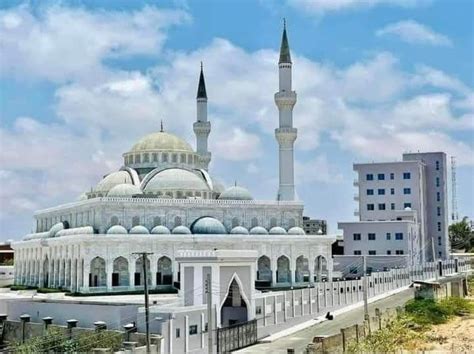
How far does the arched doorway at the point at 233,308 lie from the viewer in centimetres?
3391

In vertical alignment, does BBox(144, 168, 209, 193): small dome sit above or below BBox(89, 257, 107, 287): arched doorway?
above

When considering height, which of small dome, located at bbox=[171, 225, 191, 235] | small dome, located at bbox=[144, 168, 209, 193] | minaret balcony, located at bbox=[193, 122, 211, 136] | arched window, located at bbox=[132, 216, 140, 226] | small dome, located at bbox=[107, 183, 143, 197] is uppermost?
minaret balcony, located at bbox=[193, 122, 211, 136]

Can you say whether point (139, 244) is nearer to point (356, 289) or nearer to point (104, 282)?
point (104, 282)

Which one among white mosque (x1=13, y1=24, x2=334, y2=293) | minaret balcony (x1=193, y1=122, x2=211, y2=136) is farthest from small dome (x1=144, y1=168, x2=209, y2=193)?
minaret balcony (x1=193, y1=122, x2=211, y2=136)

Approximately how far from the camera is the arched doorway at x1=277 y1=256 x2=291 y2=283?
53031 millimetres

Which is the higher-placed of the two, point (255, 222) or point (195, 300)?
point (255, 222)

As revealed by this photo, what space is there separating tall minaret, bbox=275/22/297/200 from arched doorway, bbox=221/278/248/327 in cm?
2316

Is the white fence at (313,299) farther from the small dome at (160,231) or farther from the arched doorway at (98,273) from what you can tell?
the arched doorway at (98,273)

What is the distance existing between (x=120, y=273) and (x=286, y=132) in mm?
17758

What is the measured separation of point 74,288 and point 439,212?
Result: 4334 cm

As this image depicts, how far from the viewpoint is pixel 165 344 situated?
1088 inches

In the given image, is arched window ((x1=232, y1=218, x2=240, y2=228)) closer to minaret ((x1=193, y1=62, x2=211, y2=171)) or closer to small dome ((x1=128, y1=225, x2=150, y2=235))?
small dome ((x1=128, y1=225, x2=150, y2=235))

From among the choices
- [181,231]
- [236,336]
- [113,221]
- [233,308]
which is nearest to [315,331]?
[233,308]

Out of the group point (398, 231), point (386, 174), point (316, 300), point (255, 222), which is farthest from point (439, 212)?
point (316, 300)
